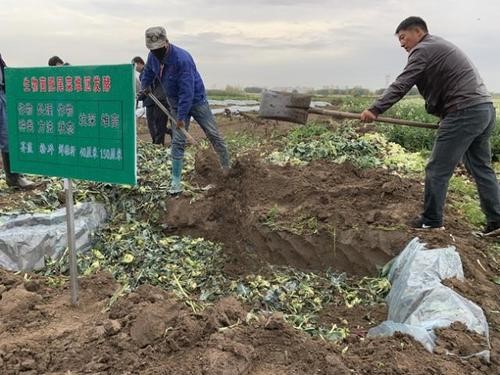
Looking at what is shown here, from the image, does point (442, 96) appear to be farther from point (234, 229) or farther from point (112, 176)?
point (112, 176)

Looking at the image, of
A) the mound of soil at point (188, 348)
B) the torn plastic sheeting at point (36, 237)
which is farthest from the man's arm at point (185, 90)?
the mound of soil at point (188, 348)

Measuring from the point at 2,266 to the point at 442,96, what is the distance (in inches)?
165

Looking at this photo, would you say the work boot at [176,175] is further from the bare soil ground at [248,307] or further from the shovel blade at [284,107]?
the shovel blade at [284,107]

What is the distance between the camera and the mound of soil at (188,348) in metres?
2.95

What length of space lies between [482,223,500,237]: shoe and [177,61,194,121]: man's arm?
3298mm

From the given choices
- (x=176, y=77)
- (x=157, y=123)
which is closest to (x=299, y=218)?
(x=176, y=77)

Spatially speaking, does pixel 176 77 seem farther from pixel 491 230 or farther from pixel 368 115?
pixel 491 230

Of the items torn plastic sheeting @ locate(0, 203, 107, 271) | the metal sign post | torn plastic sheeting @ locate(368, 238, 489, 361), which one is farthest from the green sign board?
torn plastic sheeting @ locate(368, 238, 489, 361)

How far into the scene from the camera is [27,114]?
3.89 metres

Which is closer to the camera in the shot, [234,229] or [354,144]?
[234,229]

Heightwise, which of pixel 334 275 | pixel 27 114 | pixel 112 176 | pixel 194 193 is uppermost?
pixel 27 114

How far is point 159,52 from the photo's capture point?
604 centimetres

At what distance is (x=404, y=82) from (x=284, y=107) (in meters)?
1.40

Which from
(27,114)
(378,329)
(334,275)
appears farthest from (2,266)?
(378,329)
